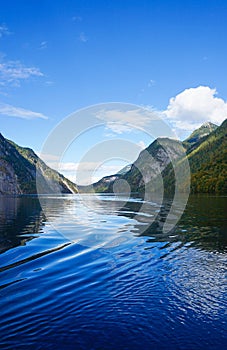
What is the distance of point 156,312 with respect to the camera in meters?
11.8

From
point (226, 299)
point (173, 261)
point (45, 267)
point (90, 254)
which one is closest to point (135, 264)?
point (173, 261)

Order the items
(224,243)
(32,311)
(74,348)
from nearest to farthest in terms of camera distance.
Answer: (74,348), (32,311), (224,243)

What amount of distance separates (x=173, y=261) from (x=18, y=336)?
42.0ft

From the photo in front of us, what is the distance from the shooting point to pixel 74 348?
9.09 meters

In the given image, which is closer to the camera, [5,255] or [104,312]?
[104,312]

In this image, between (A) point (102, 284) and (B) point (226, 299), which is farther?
(A) point (102, 284)

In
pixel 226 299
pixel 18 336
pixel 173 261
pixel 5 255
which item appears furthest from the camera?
pixel 5 255

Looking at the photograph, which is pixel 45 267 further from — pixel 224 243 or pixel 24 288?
pixel 224 243

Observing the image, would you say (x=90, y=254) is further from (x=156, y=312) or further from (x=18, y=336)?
(x=18, y=336)

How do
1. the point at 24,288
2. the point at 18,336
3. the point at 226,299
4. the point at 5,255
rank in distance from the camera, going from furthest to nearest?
1. the point at 5,255
2. the point at 24,288
3. the point at 226,299
4. the point at 18,336

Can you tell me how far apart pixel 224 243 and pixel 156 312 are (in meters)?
16.6

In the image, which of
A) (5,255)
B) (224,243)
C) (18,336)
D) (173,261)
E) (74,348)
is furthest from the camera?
(224,243)

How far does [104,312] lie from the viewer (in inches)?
466

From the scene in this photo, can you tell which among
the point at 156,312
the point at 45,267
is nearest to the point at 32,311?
the point at 156,312
